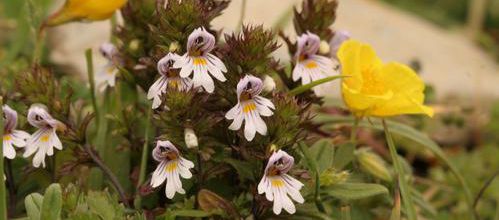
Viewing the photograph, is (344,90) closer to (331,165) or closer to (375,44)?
(331,165)

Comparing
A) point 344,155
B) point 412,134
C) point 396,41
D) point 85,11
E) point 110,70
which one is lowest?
point 396,41

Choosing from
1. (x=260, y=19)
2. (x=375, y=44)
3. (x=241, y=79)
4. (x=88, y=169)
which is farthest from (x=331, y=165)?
Result: (x=375, y=44)

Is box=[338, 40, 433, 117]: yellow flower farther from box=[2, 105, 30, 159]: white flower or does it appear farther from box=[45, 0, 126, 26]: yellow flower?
box=[2, 105, 30, 159]: white flower

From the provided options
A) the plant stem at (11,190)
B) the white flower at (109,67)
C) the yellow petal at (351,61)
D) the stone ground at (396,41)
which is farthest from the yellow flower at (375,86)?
the stone ground at (396,41)

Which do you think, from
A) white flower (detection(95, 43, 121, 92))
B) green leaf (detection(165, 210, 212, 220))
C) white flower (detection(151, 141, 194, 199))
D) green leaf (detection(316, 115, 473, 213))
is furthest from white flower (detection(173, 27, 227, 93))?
green leaf (detection(316, 115, 473, 213))

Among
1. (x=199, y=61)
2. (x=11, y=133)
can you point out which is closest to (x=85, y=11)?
(x=11, y=133)

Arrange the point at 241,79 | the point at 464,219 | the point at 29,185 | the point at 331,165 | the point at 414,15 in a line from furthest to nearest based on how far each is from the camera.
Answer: the point at 414,15
the point at 464,219
the point at 29,185
the point at 331,165
the point at 241,79

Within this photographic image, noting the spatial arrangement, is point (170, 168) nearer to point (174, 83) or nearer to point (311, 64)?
point (174, 83)
